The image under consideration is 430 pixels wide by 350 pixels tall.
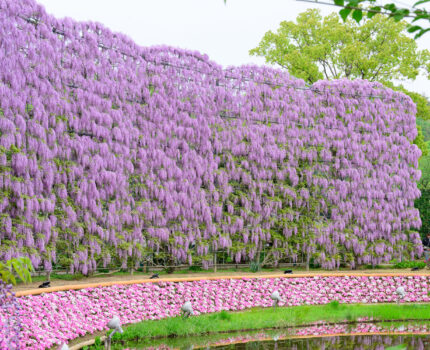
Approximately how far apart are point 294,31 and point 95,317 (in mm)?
16776

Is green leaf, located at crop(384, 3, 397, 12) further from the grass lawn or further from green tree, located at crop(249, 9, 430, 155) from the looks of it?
green tree, located at crop(249, 9, 430, 155)

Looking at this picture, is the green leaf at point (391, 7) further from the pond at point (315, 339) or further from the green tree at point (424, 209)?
the green tree at point (424, 209)

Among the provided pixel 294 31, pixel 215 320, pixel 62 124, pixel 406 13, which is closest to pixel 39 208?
pixel 62 124

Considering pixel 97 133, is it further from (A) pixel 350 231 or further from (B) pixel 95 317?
(A) pixel 350 231

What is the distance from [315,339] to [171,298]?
2.45 meters

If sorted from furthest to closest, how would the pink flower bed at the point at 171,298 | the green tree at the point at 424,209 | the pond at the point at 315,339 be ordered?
the green tree at the point at 424,209 → the pond at the point at 315,339 → the pink flower bed at the point at 171,298

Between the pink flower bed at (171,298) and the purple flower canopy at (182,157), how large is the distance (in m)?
1.74

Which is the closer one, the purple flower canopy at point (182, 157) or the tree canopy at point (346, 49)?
the purple flower canopy at point (182, 157)

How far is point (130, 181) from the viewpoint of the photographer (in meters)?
10.8

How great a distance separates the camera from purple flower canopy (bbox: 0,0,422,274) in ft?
30.6

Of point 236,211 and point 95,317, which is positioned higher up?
point 236,211

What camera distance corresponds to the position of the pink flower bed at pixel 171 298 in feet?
21.4

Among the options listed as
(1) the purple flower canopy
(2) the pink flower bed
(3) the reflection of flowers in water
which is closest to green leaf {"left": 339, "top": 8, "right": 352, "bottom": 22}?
(2) the pink flower bed

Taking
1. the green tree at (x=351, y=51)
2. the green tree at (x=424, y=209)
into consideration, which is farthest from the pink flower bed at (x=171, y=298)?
the green tree at (x=351, y=51)
